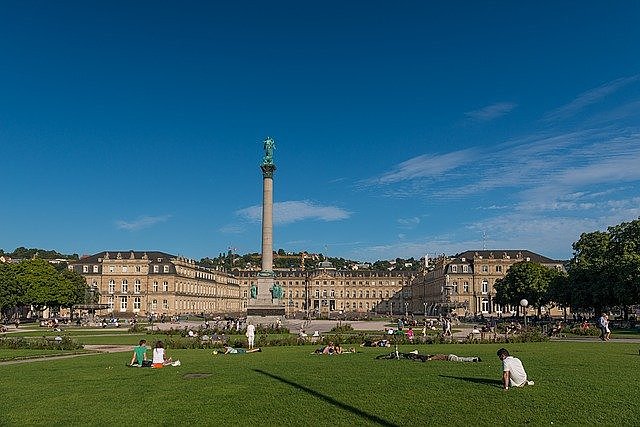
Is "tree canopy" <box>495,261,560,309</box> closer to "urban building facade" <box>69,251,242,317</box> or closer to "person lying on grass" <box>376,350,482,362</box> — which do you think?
"person lying on grass" <box>376,350,482,362</box>

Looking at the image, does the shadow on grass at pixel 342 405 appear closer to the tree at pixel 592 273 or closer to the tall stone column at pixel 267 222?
the tree at pixel 592 273

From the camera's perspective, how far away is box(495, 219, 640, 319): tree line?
212 feet

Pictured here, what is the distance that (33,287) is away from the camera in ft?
298

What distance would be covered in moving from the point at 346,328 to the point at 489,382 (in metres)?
41.1

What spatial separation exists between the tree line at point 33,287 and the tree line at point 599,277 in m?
71.2

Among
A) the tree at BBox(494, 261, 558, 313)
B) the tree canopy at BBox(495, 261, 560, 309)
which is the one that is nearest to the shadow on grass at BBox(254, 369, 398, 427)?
the tree canopy at BBox(495, 261, 560, 309)

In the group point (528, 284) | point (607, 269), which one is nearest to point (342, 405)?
point (607, 269)

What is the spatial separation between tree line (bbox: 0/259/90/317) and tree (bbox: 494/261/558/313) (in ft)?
232

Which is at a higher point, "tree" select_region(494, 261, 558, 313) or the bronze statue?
the bronze statue

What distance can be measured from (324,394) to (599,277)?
61741mm

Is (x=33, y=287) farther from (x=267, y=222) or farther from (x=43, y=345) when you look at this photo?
(x=43, y=345)

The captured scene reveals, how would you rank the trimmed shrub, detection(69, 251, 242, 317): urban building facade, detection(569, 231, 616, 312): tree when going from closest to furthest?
the trimmed shrub
detection(569, 231, 616, 312): tree
detection(69, 251, 242, 317): urban building facade

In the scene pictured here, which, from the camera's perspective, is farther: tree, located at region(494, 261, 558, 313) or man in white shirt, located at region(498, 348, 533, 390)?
tree, located at region(494, 261, 558, 313)

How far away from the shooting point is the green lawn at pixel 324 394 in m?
15.3
